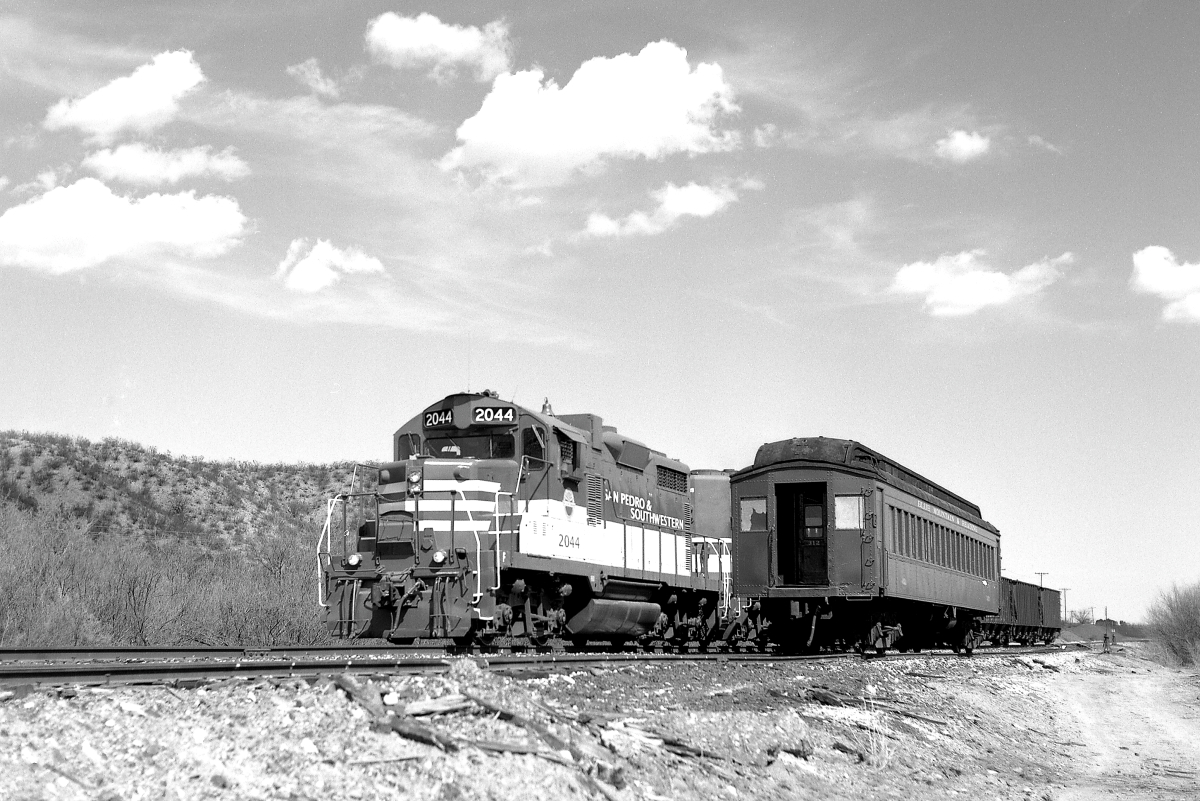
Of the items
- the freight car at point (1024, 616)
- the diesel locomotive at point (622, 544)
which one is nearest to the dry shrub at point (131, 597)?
the diesel locomotive at point (622, 544)

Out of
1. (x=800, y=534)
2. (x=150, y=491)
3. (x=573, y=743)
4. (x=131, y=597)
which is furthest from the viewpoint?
(x=150, y=491)

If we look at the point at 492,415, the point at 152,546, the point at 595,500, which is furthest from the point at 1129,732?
the point at 152,546

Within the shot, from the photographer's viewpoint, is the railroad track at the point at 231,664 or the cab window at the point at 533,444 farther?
the cab window at the point at 533,444

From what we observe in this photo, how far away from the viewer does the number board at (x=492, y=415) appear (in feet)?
53.4

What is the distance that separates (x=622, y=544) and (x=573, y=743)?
976 centimetres

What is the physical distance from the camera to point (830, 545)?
21.0 m

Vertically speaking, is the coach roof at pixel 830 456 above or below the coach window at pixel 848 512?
above

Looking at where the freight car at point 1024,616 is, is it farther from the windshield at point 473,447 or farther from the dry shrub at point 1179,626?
the windshield at point 473,447

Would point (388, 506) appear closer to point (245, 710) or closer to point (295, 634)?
point (245, 710)

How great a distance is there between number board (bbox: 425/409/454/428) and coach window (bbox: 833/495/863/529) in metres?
7.92

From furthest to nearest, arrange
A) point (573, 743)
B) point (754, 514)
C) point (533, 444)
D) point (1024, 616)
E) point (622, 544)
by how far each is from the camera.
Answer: point (1024, 616), point (754, 514), point (622, 544), point (533, 444), point (573, 743)

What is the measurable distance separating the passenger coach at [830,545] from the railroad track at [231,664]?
3670 mm

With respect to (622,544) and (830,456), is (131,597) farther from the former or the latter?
(830,456)

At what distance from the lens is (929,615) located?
2556 cm
